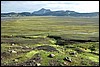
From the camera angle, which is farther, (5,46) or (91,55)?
(5,46)

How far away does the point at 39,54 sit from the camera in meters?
51.3

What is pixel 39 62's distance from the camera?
1793 inches

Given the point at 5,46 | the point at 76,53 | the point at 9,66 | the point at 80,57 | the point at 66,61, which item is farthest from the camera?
the point at 5,46

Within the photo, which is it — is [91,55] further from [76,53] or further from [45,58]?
[45,58]

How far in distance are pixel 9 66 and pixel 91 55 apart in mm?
18354

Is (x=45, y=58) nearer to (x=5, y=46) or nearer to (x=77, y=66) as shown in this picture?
(x=77, y=66)

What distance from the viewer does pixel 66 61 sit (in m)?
46.6

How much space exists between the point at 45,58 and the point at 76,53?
27.9 feet

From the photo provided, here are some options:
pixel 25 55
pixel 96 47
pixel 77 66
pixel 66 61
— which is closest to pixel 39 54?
pixel 25 55

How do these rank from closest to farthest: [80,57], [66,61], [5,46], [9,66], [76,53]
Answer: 1. [9,66]
2. [66,61]
3. [80,57]
4. [76,53]
5. [5,46]

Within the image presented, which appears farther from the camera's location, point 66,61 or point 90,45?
point 90,45

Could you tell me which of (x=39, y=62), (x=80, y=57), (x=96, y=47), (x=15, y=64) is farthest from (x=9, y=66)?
(x=96, y=47)

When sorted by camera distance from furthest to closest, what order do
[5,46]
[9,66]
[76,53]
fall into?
[5,46] → [76,53] → [9,66]

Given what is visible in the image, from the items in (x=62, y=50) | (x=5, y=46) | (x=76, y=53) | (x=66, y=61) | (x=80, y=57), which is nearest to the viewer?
(x=66, y=61)
